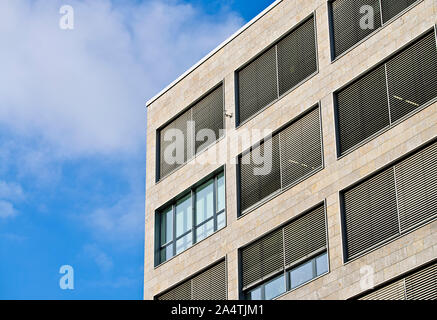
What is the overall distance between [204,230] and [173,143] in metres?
5.72

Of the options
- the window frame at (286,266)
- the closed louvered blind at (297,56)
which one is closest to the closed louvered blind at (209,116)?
the closed louvered blind at (297,56)

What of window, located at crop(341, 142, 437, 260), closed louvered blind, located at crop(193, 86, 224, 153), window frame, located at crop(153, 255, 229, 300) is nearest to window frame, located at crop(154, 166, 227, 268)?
window frame, located at crop(153, 255, 229, 300)

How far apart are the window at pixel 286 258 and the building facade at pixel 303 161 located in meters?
0.06

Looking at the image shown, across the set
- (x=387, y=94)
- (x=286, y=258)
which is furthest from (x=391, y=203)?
(x=286, y=258)

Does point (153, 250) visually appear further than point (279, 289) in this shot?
Yes

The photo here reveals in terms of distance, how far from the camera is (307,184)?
38.4 meters

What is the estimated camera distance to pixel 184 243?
1778 inches

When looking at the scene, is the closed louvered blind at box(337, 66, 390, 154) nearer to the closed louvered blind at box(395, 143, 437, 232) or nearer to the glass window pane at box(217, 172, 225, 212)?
the closed louvered blind at box(395, 143, 437, 232)

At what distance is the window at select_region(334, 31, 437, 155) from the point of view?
3503cm

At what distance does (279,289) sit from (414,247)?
7.63 meters
